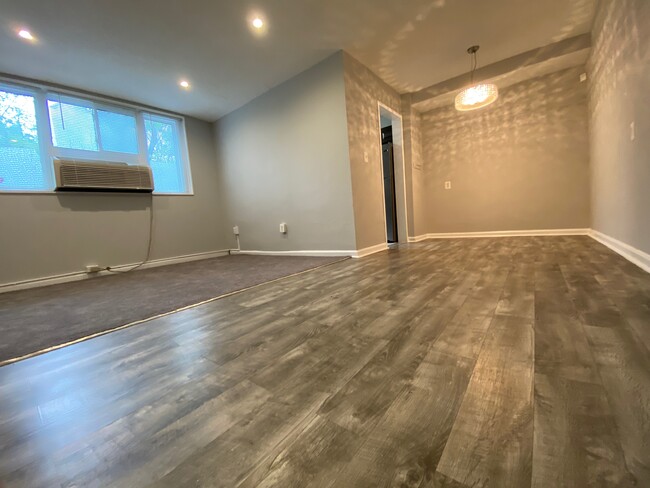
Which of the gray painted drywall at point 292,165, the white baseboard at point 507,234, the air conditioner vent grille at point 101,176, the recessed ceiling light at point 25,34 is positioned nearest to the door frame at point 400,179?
the white baseboard at point 507,234

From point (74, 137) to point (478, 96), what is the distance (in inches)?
189

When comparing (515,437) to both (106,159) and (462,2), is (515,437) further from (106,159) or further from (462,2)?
(106,159)

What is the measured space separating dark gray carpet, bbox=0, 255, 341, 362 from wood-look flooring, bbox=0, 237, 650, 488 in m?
0.24

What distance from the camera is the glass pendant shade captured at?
3.18 meters

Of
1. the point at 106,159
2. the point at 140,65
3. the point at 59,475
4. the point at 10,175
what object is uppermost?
the point at 140,65

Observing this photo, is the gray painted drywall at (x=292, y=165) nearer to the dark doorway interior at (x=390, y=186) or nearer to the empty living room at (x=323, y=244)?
the empty living room at (x=323, y=244)

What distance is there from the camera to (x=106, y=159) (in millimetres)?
3428

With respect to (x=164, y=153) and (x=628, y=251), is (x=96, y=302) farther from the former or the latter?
(x=628, y=251)

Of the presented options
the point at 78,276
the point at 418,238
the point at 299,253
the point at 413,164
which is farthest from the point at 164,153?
the point at 418,238

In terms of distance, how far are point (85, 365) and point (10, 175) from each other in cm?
317

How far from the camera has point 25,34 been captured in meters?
2.31

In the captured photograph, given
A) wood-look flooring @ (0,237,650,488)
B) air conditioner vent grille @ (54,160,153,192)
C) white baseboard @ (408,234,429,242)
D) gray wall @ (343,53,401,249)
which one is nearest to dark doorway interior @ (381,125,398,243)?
white baseboard @ (408,234,429,242)

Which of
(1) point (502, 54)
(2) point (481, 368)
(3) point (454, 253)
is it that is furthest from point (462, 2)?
(2) point (481, 368)

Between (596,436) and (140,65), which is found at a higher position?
(140,65)
